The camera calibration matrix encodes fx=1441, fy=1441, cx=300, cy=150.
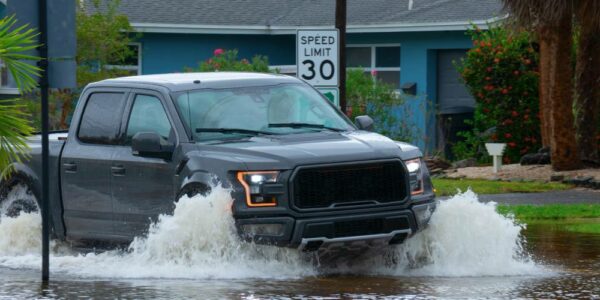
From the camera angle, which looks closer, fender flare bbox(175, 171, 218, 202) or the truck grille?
the truck grille

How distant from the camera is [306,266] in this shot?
12.0 m

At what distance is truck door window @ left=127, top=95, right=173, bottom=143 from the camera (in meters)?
12.9

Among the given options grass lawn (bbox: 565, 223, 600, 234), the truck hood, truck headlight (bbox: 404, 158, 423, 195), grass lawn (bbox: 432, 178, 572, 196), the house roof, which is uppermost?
the house roof

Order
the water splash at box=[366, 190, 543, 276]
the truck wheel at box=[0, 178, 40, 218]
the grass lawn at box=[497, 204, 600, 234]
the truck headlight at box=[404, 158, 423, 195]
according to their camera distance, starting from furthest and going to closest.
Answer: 1. the grass lawn at box=[497, 204, 600, 234]
2. the truck wheel at box=[0, 178, 40, 218]
3. the water splash at box=[366, 190, 543, 276]
4. the truck headlight at box=[404, 158, 423, 195]

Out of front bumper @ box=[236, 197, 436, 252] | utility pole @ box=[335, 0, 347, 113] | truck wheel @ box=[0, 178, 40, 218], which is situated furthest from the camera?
utility pole @ box=[335, 0, 347, 113]

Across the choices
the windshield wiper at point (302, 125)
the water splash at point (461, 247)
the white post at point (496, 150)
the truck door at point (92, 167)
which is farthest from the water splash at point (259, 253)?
the white post at point (496, 150)

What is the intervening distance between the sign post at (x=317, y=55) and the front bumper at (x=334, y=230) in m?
7.18

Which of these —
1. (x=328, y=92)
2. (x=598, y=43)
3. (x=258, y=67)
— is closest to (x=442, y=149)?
(x=258, y=67)

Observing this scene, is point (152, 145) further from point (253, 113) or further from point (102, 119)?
point (102, 119)

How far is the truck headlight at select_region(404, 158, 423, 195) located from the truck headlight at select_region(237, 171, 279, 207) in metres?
1.25

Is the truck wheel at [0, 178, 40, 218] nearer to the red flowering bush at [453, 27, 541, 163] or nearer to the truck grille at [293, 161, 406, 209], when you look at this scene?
the truck grille at [293, 161, 406, 209]

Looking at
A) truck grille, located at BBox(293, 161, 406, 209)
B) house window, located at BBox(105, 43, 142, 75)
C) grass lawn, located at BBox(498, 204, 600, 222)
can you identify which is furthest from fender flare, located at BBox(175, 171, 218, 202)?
house window, located at BBox(105, 43, 142, 75)

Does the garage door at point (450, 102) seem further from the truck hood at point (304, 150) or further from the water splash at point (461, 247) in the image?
the truck hood at point (304, 150)

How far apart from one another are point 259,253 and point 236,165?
0.74 metres
